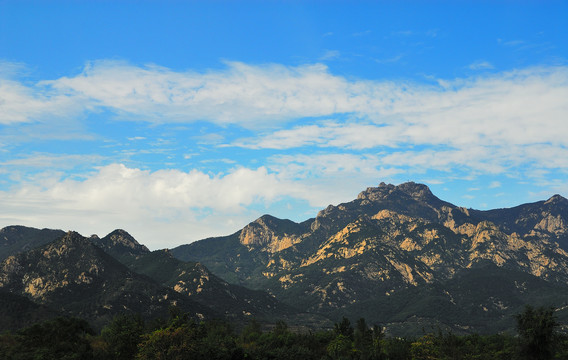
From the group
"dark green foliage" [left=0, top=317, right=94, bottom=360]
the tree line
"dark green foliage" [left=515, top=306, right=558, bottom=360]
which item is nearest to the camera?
"dark green foliage" [left=515, top=306, right=558, bottom=360]

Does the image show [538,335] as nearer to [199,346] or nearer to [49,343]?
[199,346]

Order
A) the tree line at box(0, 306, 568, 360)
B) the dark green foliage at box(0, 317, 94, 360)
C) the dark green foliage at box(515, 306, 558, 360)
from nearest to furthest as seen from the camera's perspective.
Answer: the dark green foliage at box(515, 306, 558, 360) < the tree line at box(0, 306, 568, 360) < the dark green foliage at box(0, 317, 94, 360)

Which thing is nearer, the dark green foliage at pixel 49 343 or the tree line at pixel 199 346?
the tree line at pixel 199 346

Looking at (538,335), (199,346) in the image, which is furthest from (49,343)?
(538,335)

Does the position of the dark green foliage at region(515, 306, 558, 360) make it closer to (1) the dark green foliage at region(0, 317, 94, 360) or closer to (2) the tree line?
(2) the tree line

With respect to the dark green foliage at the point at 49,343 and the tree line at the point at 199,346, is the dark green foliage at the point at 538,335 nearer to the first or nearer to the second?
the tree line at the point at 199,346

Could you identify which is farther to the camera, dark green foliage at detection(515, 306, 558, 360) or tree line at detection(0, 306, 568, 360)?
tree line at detection(0, 306, 568, 360)

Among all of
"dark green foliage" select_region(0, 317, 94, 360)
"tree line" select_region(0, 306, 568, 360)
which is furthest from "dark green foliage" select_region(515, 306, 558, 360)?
"dark green foliage" select_region(0, 317, 94, 360)

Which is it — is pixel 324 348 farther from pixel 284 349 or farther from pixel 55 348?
pixel 55 348

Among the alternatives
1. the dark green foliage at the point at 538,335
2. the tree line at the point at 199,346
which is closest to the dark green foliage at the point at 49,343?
the tree line at the point at 199,346

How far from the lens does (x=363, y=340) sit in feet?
647

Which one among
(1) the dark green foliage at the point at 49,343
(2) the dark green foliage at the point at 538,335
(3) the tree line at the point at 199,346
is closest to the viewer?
(2) the dark green foliage at the point at 538,335

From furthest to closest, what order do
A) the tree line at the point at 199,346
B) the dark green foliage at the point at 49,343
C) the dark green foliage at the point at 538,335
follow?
1. the dark green foliage at the point at 49,343
2. the tree line at the point at 199,346
3. the dark green foliage at the point at 538,335

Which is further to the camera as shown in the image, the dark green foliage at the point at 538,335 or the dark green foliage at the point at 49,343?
the dark green foliage at the point at 49,343
